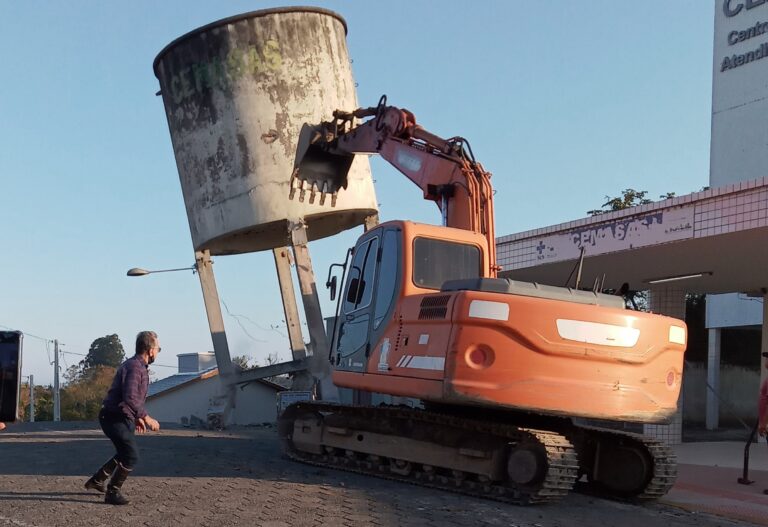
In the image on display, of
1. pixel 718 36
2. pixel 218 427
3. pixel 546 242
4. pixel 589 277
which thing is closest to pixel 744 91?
pixel 718 36

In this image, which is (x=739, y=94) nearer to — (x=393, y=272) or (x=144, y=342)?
(x=393, y=272)

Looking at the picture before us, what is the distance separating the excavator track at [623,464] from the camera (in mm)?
9477

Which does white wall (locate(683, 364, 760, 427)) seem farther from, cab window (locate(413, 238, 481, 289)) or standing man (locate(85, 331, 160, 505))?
standing man (locate(85, 331, 160, 505))

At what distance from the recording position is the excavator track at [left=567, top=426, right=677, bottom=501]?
31.1 ft

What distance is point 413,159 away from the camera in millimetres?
12531

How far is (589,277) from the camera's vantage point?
19.4 meters

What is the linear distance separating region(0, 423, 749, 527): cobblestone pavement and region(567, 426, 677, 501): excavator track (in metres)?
0.28

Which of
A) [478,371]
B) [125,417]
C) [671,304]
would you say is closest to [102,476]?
[125,417]

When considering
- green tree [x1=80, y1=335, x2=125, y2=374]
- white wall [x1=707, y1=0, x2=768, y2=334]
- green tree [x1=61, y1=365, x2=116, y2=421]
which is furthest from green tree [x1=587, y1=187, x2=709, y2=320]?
green tree [x1=80, y1=335, x2=125, y2=374]

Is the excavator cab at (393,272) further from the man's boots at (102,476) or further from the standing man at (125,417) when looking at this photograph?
the man's boots at (102,476)

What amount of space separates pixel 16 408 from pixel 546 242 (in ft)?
Result: 32.7

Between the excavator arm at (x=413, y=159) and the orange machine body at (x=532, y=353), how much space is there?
1721 millimetres

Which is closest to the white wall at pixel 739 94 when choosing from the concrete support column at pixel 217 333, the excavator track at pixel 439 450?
the concrete support column at pixel 217 333

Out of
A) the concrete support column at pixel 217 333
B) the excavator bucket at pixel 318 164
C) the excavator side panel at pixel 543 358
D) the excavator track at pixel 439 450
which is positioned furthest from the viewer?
the concrete support column at pixel 217 333
